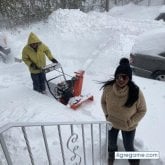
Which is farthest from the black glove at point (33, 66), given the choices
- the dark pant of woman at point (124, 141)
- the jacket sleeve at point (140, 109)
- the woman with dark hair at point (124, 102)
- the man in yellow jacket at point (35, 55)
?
the jacket sleeve at point (140, 109)

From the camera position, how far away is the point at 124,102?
407 centimetres

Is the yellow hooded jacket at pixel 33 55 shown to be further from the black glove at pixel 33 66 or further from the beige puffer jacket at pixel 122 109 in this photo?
the beige puffer jacket at pixel 122 109

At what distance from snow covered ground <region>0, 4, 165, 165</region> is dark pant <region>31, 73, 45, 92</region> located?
190 mm

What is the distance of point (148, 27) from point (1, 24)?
8.10 m

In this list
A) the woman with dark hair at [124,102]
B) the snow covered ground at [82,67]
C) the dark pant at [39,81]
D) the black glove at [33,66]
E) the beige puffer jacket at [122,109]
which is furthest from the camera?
the dark pant at [39,81]

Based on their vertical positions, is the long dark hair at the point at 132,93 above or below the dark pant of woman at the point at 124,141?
above

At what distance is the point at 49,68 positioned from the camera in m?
7.21

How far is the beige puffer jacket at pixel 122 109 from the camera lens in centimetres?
406

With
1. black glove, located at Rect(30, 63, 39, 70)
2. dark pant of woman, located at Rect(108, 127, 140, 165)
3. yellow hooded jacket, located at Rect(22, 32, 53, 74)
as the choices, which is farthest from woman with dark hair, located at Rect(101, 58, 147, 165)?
black glove, located at Rect(30, 63, 39, 70)

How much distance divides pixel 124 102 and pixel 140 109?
0.27 meters

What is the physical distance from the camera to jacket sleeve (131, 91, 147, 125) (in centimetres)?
410

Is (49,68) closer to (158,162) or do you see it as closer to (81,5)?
(158,162)

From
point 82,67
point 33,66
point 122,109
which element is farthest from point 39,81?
point 122,109

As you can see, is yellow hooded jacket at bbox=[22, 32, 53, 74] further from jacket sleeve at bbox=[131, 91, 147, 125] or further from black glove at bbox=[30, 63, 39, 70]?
jacket sleeve at bbox=[131, 91, 147, 125]
